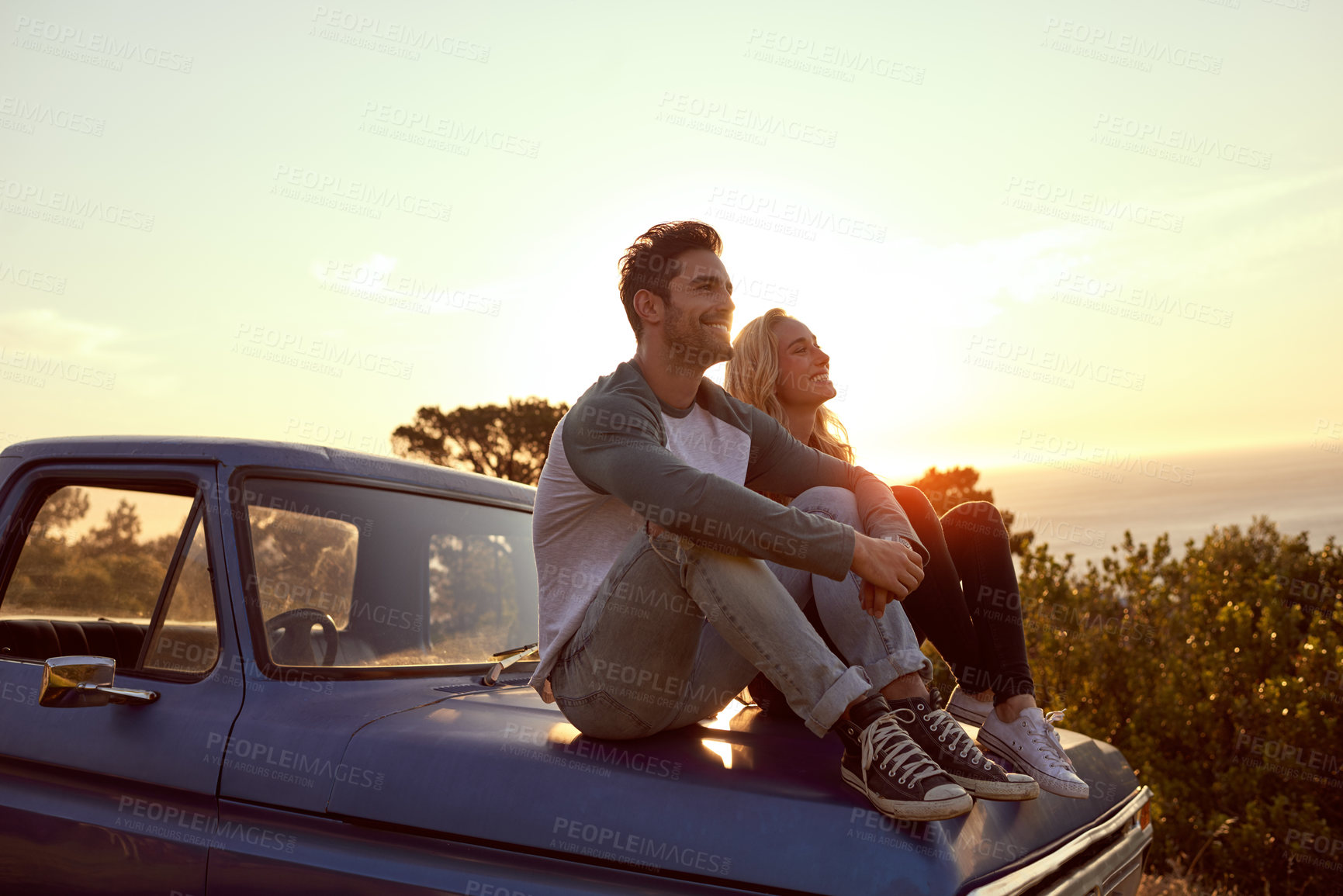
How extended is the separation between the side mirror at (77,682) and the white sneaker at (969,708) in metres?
2.29

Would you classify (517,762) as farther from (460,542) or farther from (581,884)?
(460,542)

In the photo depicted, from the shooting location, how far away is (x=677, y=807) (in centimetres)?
196

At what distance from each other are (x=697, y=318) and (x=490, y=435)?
12.5 metres

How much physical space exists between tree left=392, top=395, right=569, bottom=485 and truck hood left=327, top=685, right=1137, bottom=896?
1249cm

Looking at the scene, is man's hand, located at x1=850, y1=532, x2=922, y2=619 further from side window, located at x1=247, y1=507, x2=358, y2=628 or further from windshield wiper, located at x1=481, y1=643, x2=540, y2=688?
side window, located at x1=247, y1=507, x2=358, y2=628

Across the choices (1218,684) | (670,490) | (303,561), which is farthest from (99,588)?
(1218,684)

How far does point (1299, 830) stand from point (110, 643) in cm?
536

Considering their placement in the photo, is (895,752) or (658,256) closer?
(895,752)

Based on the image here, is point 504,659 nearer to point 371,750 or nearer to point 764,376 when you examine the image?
point 371,750

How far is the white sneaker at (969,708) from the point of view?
9.04ft

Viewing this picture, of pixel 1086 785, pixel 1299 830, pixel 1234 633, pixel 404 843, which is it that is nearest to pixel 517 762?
pixel 404 843

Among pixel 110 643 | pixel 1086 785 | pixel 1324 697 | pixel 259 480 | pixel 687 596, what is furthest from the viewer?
pixel 1324 697

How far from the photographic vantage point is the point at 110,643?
4090 mm

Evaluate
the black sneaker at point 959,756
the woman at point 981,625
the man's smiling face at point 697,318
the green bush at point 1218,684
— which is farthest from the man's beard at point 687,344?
the green bush at point 1218,684
